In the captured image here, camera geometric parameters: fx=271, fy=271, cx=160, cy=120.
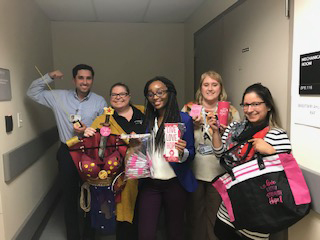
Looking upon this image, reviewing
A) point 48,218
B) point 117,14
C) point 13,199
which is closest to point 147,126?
point 13,199

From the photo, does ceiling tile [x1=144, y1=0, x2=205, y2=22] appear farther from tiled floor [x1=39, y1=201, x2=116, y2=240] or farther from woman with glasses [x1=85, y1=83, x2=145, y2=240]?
tiled floor [x1=39, y1=201, x2=116, y2=240]

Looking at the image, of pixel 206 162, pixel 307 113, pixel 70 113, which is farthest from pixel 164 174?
pixel 70 113

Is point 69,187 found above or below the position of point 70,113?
below

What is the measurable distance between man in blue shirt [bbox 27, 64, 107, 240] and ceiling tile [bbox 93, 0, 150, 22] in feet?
Answer: 4.34

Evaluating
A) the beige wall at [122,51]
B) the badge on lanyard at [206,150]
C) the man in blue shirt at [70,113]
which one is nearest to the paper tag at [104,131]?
the man in blue shirt at [70,113]

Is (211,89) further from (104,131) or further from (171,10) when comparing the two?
(171,10)

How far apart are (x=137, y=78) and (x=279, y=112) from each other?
307 cm

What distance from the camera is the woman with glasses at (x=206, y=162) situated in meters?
2.03

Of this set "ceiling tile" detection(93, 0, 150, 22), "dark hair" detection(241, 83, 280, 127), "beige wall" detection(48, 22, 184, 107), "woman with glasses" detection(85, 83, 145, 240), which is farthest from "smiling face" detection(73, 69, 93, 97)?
"beige wall" detection(48, 22, 184, 107)

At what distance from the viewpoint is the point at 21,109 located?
8.27ft

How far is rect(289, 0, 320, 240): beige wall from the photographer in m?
1.42

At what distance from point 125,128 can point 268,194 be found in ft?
3.78

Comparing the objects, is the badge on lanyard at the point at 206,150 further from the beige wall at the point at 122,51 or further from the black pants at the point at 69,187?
the beige wall at the point at 122,51

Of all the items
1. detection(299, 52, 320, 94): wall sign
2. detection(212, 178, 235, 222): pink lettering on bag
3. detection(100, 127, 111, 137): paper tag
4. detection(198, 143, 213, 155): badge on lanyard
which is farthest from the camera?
detection(198, 143, 213, 155): badge on lanyard
